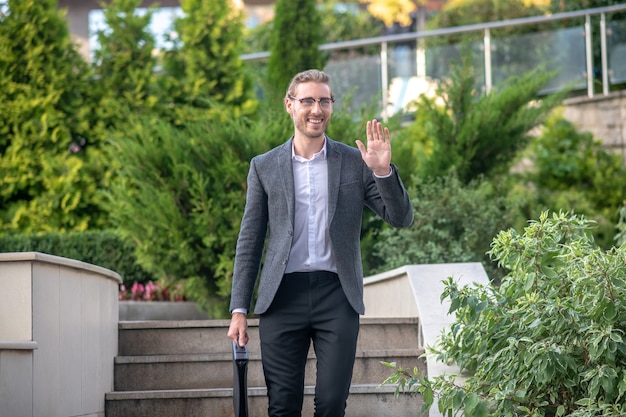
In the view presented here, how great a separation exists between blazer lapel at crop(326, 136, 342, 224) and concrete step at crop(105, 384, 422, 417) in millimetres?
2253

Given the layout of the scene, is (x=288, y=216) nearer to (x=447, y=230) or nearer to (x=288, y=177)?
(x=288, y=177)

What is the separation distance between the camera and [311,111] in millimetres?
3738

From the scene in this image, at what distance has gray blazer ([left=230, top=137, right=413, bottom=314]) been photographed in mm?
3721

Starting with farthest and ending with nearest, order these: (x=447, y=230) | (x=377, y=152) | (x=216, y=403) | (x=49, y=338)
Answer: (x=447, y=230)
(x=216, y=403)
(x=49, y=338)
(x=377, y=152)

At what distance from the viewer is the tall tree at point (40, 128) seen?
34.9 ft

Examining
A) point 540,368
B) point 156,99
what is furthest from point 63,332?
point 156,99

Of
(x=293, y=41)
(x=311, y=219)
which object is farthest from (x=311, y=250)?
(x=293, y=41)

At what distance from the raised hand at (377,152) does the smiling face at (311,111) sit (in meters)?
0.23

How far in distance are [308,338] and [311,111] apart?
0.86 m

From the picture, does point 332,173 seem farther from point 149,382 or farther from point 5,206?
point 5,206

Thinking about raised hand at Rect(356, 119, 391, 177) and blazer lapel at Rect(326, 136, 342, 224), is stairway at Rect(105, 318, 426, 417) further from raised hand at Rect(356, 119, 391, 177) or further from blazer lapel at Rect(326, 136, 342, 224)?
raised hand at Rect(356, 119, 391, 177)

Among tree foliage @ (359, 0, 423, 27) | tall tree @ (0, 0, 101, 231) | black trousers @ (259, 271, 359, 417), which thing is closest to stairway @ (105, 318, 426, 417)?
black trousers @ (259, 271, 359, 417)

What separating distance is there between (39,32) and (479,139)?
5071 millimetres

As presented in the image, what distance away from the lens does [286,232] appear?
3762mm
